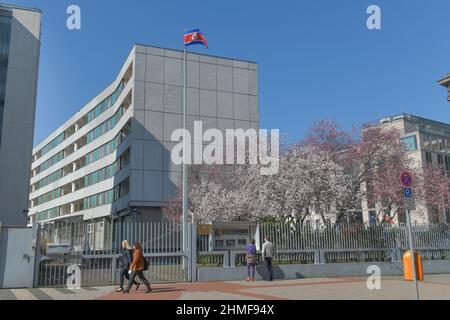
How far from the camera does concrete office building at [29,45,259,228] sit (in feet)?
141

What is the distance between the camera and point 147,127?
43.7m

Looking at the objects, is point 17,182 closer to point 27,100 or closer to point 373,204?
point 27,100

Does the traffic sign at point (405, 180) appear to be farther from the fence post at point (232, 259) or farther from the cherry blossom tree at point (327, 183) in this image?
the cherry blossom tree at point (327, 183)

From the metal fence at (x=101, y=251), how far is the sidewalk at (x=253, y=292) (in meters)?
0.92

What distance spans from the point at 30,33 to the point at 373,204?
3154cm

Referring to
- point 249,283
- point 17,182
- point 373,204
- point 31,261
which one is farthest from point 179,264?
point 17,182

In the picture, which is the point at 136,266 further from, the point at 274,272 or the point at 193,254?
the point at 274,272

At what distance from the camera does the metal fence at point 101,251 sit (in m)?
16.0

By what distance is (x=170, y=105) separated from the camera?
45.1 m

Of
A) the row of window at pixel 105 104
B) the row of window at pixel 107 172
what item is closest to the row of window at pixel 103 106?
the row of window at pixel 105 104

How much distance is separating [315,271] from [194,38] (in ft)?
44.2

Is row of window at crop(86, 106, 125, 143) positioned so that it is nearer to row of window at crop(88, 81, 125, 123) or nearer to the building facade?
row of window at crop(88, 81, 125, 123)

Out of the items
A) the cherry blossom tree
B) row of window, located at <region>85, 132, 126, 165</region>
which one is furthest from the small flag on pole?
row of window, located at <region>85, 132, 126, 165</region>

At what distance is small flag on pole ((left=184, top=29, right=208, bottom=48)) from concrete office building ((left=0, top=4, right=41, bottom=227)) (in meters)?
19.5
